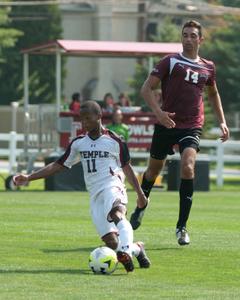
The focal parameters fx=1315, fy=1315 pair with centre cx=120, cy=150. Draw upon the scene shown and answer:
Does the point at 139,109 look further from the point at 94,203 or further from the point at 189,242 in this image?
the point at 94,203

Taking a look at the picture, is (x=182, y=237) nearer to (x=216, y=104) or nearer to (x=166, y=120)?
(x=166, y=120)

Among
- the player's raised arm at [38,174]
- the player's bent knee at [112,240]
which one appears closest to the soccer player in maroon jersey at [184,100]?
the player's raised arm at [38,174]

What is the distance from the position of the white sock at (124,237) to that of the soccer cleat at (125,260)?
5 cm

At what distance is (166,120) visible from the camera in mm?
13469

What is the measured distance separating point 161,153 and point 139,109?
48.4 feet

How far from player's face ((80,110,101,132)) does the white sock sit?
0.97m

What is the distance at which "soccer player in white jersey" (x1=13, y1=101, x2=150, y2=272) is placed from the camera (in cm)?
1188

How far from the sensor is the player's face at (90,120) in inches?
469

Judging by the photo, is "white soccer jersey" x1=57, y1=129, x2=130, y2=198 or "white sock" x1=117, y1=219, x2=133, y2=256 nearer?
"white sock" x1=117, y1=219, x2=133, y2=256

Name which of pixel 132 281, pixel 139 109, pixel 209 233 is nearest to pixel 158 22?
pixel 139 109

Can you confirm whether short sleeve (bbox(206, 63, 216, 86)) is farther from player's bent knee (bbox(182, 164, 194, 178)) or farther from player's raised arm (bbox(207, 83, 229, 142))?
player's bent knee (bbox(182, 164, 194, 178))

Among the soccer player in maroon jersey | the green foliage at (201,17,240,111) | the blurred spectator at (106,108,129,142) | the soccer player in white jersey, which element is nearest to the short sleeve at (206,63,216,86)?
the soccer player in maroon jersey

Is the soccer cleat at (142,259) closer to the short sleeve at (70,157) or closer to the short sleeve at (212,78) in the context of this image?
the short sleeve at (70,157)

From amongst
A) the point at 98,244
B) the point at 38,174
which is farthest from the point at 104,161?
the point at 98,244
